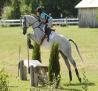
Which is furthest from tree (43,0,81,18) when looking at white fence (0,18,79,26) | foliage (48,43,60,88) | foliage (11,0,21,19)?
foliage (48,43,60,88)

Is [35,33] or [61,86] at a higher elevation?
[35,33]

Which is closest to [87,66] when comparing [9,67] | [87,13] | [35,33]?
[9,67]

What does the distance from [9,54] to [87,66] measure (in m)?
7.25

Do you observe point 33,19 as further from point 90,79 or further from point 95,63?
point 95,63

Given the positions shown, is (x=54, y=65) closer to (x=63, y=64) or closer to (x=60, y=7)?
(x=63, y=64)

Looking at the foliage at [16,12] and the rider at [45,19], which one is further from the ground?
the rider at [45,19]

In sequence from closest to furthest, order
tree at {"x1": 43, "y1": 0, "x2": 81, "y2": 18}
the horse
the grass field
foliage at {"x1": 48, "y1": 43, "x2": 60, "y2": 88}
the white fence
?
1. foliage at {"x1": 48, "y1": 43, "x2": 60, "y2": 88}
2. the grass field
3. the horse
4. the white fence
5. tree at {"x1": 43, "y1": 0, "x2": 81, "y2": 18}

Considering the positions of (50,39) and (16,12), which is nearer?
(50,39)

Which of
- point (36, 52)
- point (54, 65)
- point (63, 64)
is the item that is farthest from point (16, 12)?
point (54, 65)

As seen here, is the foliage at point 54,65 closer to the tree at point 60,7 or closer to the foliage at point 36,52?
the foliage at point 36,52

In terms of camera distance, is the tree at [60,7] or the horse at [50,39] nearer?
the horse at [50,39]

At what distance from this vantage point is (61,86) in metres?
16.1

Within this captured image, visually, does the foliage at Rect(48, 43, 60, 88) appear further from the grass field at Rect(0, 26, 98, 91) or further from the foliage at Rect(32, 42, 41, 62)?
the foliage at Rect(32, 42, 41, 62)

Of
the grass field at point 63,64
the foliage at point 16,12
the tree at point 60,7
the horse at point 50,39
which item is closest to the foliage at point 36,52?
the horse at point 50,39
